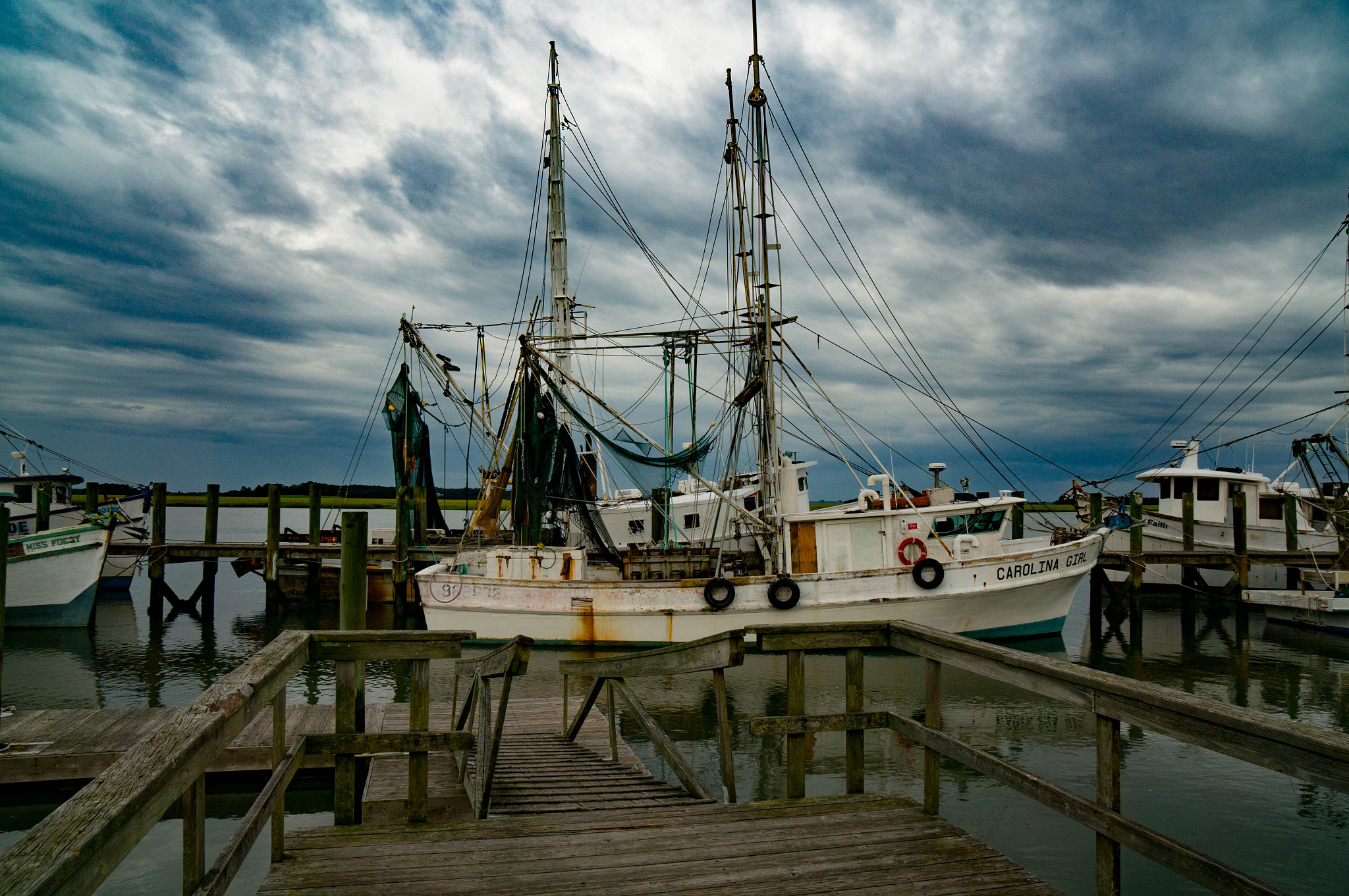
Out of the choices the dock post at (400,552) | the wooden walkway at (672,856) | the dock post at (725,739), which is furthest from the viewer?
the dock post at (400,552)

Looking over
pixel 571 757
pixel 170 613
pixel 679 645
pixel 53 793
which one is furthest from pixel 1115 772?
pixel 170 613

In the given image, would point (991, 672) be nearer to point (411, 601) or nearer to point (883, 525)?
point (883, 525)

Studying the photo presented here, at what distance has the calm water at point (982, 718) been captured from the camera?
7.52 meters

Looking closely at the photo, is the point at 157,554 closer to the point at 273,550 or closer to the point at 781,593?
the point at 273,550

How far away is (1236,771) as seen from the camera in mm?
9711

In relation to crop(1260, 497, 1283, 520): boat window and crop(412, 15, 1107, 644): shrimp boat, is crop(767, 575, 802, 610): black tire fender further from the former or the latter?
crop(1260, 497, 1283, 520): boat window

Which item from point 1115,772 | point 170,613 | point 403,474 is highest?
point 403,474

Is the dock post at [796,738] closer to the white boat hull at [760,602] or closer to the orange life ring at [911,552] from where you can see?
the white boat hull at [760,602]

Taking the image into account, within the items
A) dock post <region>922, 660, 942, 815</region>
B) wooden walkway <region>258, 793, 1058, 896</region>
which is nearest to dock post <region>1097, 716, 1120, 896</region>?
wooden walkway <region>258, 793, 1058, 896</region>

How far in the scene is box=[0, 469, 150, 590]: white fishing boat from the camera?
26500 millimetres

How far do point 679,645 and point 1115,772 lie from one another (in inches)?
91.5

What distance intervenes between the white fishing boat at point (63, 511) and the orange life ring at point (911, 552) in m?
22.3

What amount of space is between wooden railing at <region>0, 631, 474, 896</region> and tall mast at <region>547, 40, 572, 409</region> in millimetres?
20625

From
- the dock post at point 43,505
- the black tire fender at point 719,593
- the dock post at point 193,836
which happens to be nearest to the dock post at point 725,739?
the dock post at point 193,836
